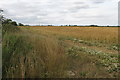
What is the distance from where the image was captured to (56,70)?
285 cm

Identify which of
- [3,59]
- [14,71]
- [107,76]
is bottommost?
[107,76]

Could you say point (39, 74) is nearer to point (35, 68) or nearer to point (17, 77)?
point (35, 68)

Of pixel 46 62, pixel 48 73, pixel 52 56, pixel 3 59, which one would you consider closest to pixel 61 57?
pixel 52 56

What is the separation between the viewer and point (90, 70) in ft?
10.0

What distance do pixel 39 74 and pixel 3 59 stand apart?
2.96ft

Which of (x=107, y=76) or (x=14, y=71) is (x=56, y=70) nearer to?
(x=14, y=71)

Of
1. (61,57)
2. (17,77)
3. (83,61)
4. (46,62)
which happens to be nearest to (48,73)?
(46,62)

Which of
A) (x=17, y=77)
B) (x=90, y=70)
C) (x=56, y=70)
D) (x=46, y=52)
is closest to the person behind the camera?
(x=17, y=77)

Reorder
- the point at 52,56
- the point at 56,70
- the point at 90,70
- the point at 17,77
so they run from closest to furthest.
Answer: the point at 17,77
the point at 56,70
the point at 90,70
the point at 52,56

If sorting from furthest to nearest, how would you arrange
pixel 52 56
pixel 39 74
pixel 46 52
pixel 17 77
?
pixel 46 52, pixel 52 56, pixel 39 74, pixel 17 77

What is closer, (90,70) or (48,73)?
(48,73)

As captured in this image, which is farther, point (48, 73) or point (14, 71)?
point (48, 73)

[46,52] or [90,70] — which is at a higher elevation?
[46,52]

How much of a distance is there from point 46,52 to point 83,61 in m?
1.14
